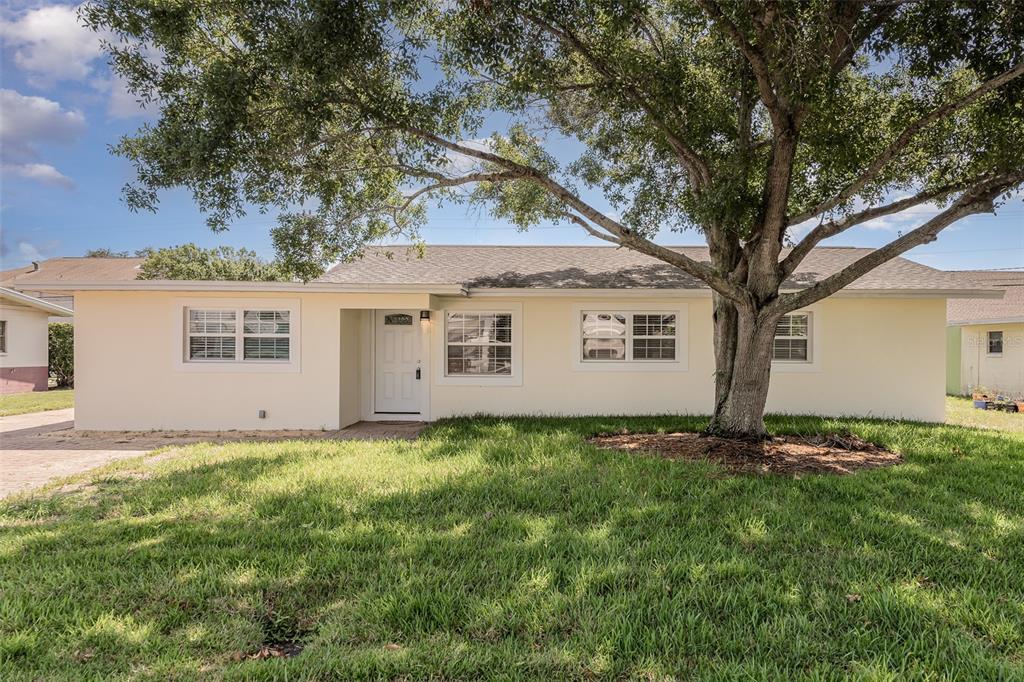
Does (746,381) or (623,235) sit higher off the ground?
(623,235)

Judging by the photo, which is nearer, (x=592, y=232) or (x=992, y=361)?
(x=592, y=232)

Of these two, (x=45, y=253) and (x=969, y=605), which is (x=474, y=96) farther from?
(x=45, y=253)

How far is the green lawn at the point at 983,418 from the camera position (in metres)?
10.6

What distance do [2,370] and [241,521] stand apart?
19131 mm

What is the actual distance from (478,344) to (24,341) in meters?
17.8

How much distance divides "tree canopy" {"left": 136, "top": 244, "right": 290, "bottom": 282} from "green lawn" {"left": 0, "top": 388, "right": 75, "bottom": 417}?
9.28 metres

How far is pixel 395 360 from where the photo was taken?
36.3ft

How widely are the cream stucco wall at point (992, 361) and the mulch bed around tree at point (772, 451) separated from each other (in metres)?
11.9

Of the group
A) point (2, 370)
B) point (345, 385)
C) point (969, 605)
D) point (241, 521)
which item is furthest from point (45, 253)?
point (969, 605)

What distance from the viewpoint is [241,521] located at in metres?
4.70

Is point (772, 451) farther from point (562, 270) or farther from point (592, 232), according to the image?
point (562, 270)

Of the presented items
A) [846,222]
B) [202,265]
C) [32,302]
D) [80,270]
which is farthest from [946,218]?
[80,270]

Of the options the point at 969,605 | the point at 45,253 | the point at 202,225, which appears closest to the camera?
the point at 969,605

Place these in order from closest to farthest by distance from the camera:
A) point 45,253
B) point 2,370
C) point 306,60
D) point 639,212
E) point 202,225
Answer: point 306,60, point 202,225, point 639,212, point 2,370, point 45,253
